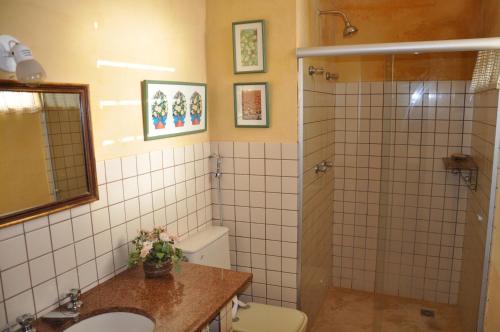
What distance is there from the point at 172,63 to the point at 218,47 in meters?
0.47

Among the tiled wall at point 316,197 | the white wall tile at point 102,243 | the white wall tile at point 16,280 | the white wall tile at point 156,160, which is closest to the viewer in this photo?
the white wall tile at point 16,280

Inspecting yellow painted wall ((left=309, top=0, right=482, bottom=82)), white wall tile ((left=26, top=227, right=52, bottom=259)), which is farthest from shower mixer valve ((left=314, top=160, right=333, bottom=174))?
white wall tile ((left=26, top=227, right=52, bottom=259))

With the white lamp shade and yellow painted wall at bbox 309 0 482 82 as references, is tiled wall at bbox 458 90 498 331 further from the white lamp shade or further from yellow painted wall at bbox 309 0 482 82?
the white lamp shade

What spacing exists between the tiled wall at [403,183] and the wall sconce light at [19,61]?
8.66ft

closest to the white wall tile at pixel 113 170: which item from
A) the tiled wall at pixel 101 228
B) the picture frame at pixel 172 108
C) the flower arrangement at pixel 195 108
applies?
the tiled wall at pixel 101 228

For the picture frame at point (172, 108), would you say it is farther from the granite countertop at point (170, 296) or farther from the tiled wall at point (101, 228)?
the granite countertop at point (170, 296)

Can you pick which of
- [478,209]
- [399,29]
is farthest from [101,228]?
[399,29]

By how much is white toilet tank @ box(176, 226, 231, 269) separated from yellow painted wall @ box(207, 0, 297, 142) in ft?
2.21

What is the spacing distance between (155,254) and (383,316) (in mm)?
2139

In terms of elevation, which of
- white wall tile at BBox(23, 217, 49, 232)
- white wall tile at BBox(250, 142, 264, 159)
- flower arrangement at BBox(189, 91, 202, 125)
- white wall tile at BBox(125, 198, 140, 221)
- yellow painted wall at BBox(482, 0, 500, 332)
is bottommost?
yellow painted wall at BBox(482, 0, 500, 332)

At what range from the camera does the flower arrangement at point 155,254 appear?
2.05 m

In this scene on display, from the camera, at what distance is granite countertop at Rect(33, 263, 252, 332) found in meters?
1.70

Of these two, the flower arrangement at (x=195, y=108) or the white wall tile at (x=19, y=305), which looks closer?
the white wall tile at (x=19, y=305)

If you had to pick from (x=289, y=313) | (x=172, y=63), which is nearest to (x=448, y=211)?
(x=289, y=313)
